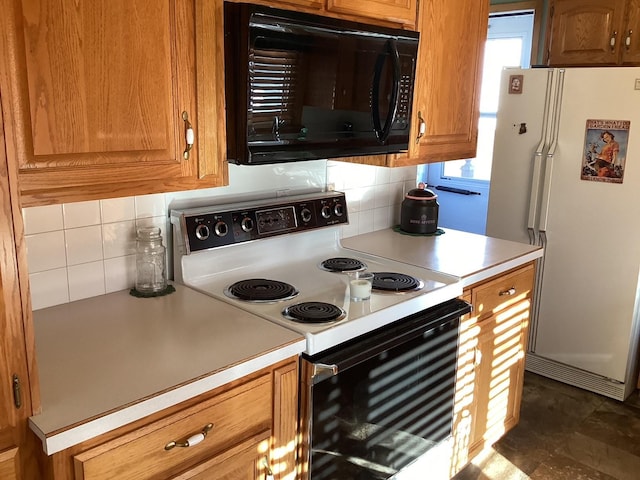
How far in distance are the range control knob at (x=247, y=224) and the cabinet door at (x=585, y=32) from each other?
88.2 inches

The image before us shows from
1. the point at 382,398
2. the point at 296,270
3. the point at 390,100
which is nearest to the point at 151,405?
the point at 382,398

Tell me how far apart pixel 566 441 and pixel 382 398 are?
134 centimetres

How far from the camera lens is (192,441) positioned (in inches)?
51.0

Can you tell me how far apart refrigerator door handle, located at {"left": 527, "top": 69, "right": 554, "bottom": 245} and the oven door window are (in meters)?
1.39

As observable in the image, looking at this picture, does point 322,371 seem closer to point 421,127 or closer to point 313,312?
point 313,312

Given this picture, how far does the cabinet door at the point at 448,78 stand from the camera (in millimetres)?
2170

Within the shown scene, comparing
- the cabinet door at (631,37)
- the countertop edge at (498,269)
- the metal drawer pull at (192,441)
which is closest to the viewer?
the metal drawer pull at (192,441)

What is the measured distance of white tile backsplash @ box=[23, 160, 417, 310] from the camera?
161cm

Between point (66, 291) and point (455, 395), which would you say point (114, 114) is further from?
point (455, 395)

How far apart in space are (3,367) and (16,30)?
66cm

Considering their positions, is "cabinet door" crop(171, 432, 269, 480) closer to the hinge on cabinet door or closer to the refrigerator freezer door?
the hinge on cabinet door

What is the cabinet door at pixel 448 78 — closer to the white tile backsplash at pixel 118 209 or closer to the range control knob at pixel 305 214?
the range control knob at pixel 305 214

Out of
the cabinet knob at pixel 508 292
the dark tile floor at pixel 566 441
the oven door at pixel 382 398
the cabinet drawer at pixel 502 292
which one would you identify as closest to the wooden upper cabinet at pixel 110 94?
the oven door at pixel 382 398

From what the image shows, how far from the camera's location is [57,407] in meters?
1.15
